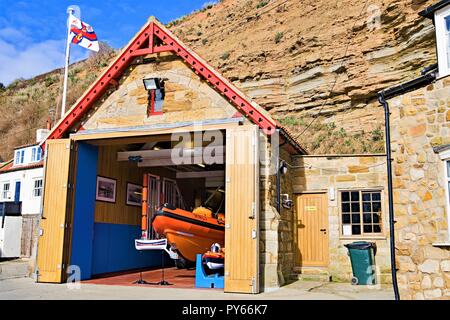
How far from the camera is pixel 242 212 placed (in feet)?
32.0

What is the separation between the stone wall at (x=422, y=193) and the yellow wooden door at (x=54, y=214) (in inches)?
294

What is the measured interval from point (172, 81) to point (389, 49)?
→ 15.1 meters

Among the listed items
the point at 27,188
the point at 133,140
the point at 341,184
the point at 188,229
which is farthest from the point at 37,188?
the point at 341,184

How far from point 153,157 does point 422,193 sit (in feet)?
25.9

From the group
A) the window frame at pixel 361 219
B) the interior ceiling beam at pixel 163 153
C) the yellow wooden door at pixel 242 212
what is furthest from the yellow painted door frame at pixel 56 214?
the window frame at pixel 361 219

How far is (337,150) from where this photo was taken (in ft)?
71.7

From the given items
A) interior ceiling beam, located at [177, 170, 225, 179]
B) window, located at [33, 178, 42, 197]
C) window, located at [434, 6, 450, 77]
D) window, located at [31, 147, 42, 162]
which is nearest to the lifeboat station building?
interior ceiling beam, located at [177, 170, 225, 179]

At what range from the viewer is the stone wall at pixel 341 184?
1168 centimetres

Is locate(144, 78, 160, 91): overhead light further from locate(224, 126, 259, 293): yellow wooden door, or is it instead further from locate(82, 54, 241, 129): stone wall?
locate(224, 126, 259, 293): yellow wooden door

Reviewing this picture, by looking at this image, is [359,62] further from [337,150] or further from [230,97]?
[230,97]

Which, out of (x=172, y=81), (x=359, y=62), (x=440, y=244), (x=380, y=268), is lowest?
(x=380, y=268)

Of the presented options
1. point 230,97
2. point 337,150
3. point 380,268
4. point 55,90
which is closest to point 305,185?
point 380,268

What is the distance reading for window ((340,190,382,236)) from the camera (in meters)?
11.9

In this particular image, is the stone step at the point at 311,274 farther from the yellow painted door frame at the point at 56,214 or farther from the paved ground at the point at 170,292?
the yellow painted door frame at the point at 56,214
